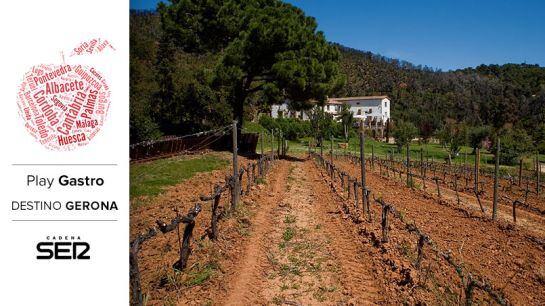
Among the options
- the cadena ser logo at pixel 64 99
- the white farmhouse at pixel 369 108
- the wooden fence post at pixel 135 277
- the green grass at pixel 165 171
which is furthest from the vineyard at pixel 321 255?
the white farmhouse at pixel 369 108

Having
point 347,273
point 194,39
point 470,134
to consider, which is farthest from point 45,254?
point 470,134

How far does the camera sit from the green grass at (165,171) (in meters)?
11.6

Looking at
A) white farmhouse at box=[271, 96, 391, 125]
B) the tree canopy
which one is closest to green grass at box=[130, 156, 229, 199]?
the tree canopy

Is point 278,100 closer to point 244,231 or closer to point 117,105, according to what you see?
point 244,231

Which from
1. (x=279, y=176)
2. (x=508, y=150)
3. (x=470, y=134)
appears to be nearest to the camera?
(x=279, y=176)

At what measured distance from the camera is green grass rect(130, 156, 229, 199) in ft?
38.0

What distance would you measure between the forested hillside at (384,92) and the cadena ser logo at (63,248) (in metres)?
3.40

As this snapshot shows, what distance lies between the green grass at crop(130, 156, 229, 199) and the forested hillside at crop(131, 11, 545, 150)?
116cm

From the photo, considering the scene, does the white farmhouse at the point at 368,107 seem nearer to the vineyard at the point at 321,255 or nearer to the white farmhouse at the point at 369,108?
the white farmhouse at the point at 369,108

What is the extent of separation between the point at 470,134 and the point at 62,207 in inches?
2015

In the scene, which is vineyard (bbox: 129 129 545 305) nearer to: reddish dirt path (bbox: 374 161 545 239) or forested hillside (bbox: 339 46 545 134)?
reddish dirt path (bbox: 374 161 545 239)

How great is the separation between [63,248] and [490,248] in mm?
7507

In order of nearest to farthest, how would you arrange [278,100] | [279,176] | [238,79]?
[279,176], [238,79], [278,100]

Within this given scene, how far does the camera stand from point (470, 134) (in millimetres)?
47906
